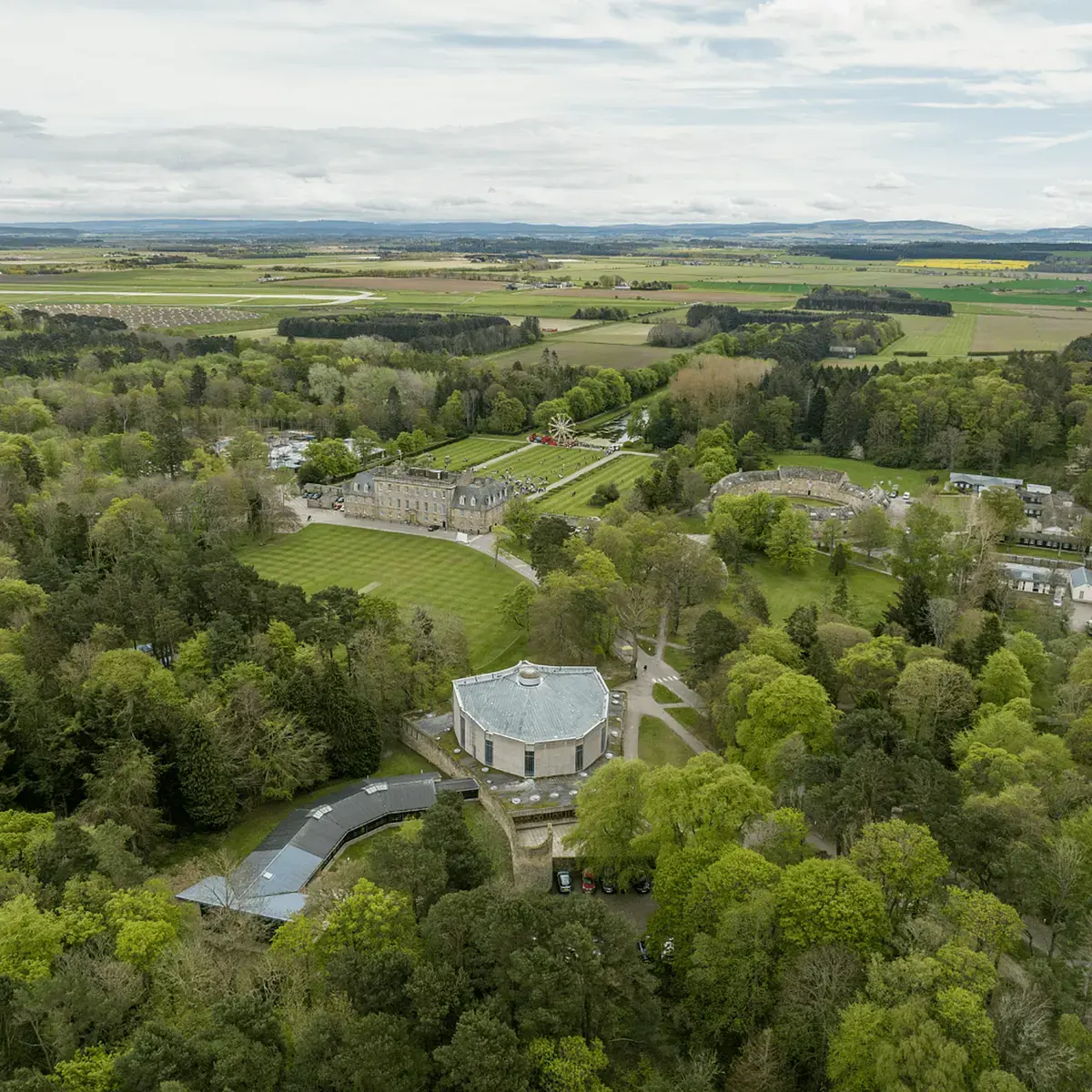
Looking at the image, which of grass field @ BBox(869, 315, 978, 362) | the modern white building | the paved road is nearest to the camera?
the paved road

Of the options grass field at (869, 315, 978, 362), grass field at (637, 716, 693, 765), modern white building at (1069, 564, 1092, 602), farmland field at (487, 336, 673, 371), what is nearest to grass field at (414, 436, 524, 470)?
farmland field at (487, 336, 673, 371)

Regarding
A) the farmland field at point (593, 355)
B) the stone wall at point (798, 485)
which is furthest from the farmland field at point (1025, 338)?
the stone wall at point (798, 485)

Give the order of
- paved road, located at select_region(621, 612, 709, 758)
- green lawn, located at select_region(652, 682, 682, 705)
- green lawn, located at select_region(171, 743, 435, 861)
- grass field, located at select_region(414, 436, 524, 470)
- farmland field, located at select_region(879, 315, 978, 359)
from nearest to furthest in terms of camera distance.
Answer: green lawn, located at select_region(171, 743, 435, 861), paved road, located at select_region(621, 612, 709, 758), green lawn, located at select_region(652, 682, 682, 705), grass field, located at select_region(414, 436, 524, 470), farmland field, located at select_region(879, 315, 978, 359)

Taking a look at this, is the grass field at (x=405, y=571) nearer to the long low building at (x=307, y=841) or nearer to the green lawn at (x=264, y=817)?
the green lawn at (x=264, y=817)

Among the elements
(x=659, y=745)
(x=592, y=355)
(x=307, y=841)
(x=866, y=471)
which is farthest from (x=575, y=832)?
(x=592, y=355)

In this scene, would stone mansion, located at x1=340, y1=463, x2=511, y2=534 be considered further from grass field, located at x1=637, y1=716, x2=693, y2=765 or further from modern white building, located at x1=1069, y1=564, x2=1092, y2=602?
modern white building, located at x1=1069, y1=564, x2=1092, y2=602

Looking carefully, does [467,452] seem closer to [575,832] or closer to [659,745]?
[659,745]

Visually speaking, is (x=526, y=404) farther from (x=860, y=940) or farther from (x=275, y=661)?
(x=860, y=940)
